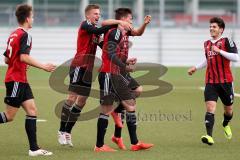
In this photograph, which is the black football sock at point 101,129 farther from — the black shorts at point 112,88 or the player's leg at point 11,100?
the player's leg at point 11,100

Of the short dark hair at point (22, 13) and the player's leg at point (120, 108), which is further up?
the short dark hair at point (22, 13)

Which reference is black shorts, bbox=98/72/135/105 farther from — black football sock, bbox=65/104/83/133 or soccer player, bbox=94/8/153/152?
black football sock, bbox=65/104/83/133

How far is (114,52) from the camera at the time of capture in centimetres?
977

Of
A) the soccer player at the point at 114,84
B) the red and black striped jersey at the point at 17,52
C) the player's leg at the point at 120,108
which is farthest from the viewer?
the player's leg at the point at 120,108

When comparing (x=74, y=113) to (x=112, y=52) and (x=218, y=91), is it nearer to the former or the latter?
(x=112, y=52)

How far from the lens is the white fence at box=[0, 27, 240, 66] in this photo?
3164cm

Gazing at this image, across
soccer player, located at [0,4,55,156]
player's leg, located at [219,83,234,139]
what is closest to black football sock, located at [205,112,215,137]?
player's leg, located at [219,83,234,139]

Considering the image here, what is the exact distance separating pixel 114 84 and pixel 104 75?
0.19 metres

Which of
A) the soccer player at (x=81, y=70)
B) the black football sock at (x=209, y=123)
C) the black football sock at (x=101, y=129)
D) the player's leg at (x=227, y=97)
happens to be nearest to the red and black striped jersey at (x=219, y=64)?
the player's leg at (x=227, y=97)

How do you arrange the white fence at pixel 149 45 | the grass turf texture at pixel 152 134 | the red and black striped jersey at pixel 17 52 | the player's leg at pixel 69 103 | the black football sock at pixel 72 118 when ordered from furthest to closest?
the white fence at pixel 149 45, the black football sock at pixel 72 118, the player's leg at pixel 69 103, the grass turf texture at pixel 152 134, the red and black striped jersey at pixel 17 52

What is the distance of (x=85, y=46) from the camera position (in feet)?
34.1

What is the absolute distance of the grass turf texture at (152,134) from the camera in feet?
30.8

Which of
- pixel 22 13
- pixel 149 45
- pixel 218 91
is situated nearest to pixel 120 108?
pixel 218 91

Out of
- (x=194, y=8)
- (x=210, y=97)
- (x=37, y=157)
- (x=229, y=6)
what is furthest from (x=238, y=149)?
(x=229, y=6)
